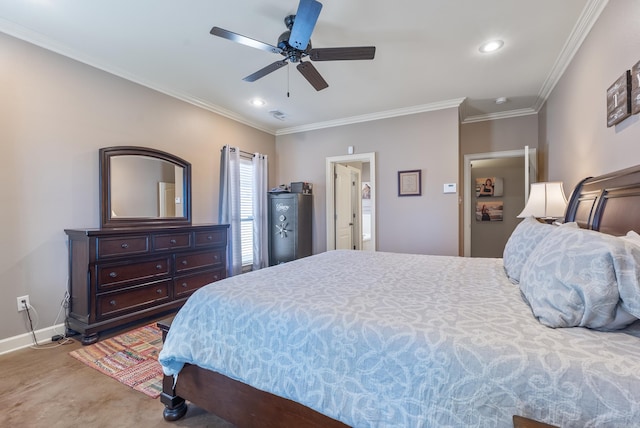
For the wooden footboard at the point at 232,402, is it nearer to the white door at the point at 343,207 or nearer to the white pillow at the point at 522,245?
the white pillow at the point at 522,245

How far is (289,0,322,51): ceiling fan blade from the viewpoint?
1.70 metres

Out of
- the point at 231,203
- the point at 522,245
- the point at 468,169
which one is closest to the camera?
the point at 522,245

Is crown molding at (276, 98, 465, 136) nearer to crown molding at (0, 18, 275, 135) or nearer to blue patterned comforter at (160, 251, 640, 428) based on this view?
crown molding at (0, 18, 275, 135)

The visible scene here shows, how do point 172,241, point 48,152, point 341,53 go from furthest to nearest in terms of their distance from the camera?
1. point 172,241
2. point 48,152
3. point 341,53

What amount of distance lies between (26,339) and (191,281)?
1.33 m

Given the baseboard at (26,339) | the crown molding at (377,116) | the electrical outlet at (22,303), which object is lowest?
the baseboard at (26,339)

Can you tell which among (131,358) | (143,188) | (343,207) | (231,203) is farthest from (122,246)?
(343,207)

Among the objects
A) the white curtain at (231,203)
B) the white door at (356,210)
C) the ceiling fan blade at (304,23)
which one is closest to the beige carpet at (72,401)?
the white curtain at (231,203)

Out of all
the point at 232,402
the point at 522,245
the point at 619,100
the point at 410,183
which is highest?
the point at 619,100

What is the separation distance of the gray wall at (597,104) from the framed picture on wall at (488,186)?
207 centimetres

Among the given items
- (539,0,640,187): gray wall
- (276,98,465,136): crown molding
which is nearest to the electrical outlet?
(276,98,465,136): crown molding

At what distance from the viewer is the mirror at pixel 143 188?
9.36ft

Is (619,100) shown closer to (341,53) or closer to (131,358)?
(341,53)

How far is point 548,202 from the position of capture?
2.54m
